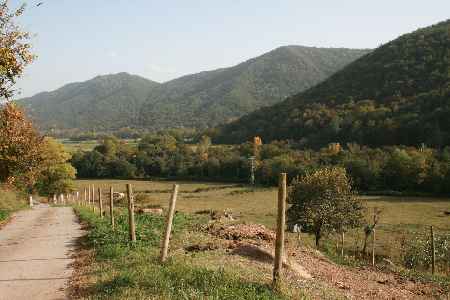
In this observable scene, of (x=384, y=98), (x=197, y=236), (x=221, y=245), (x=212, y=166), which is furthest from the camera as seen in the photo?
(x=384, y=98)

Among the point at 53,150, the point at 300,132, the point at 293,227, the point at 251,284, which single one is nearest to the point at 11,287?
the point at 251,284

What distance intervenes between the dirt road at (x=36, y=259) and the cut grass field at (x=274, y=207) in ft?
64.0

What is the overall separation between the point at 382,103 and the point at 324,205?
357 feet

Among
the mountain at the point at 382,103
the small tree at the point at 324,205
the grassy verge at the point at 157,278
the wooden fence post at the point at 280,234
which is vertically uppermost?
the mountain at the point at 382,103

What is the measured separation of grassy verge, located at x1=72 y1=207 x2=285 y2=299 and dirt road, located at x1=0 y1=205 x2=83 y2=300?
3.25 feet

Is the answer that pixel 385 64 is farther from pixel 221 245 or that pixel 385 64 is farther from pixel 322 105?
pixel 221 245

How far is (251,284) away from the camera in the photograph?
9.72 m

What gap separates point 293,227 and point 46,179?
47.3 meters

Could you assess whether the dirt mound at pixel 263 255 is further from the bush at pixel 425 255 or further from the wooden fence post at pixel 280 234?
the bush at pixel 425 255

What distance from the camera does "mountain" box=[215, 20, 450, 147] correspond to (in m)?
121

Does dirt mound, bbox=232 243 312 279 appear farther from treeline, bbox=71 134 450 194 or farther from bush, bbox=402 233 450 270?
treeline, bbox=71 134 450 194

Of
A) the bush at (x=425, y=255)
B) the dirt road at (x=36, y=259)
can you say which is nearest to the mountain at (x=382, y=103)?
the bush at (x=425, y=255)

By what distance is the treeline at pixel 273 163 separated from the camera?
9744cm

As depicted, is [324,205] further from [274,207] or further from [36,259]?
[274,207]
